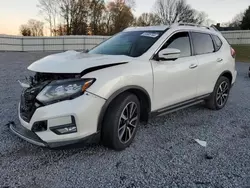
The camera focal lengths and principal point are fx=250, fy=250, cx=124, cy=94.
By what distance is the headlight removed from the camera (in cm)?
282

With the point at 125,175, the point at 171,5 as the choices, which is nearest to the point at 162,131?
the point at 125,175

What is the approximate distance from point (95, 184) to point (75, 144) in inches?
20.6

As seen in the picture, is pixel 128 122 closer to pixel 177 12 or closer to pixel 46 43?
pixel 46 43

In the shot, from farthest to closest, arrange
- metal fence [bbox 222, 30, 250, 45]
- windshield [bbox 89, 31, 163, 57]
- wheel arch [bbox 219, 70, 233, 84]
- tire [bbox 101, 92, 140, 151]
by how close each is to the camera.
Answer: metal fence [bbox 222, 30, 250, 45]
wheel arch [bbox 219, 70, 233, 84]
windshield [bbox 89, 31, 163, 57]
tire [bbox 101, 92, 140, 151]

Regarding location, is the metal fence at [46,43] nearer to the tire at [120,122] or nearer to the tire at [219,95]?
the tire at [219,95]

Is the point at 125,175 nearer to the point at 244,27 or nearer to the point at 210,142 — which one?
the point at 210,142

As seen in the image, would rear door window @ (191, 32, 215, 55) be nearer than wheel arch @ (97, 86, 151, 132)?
No

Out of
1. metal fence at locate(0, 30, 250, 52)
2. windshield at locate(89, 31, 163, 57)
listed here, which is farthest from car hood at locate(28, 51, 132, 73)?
metal fence at locate(0, 30, 250, 52)

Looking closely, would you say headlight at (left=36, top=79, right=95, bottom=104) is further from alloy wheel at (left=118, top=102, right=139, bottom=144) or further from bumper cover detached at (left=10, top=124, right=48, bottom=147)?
alloy wheel at (left=118, top=102, right=139, bottom=144)

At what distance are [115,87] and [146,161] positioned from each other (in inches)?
39.4

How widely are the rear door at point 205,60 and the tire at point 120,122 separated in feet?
5.72

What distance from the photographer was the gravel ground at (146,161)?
8.81 feet

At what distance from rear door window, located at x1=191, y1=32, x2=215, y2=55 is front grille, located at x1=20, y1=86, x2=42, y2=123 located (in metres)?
2.94

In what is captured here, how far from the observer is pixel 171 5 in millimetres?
62875
